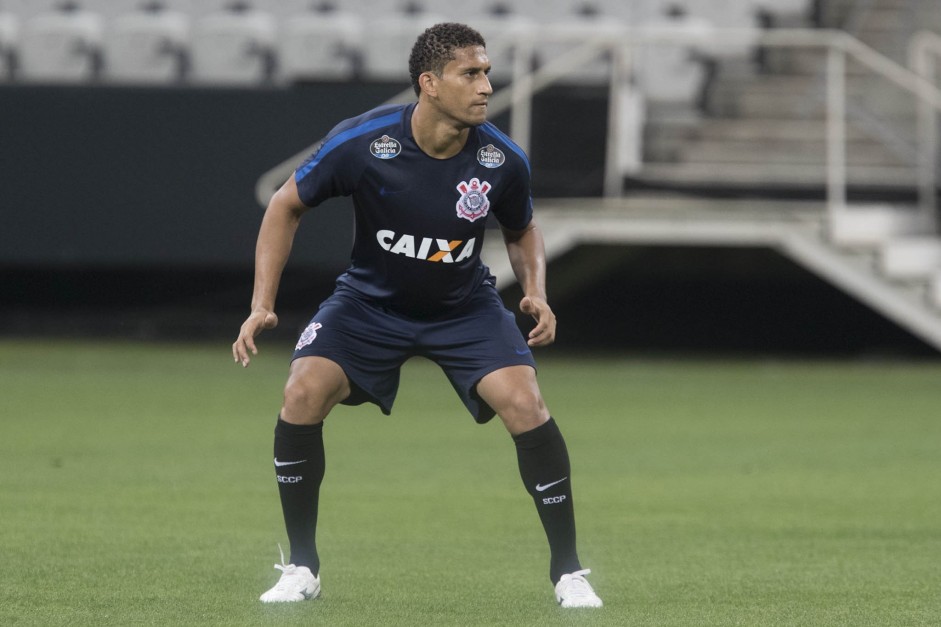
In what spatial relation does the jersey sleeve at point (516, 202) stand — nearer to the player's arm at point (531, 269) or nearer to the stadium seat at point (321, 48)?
the player's arm at point (531, 269)

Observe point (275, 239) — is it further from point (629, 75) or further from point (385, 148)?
point (629, 75)

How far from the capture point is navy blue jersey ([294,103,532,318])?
5199mm

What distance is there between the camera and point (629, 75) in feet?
47.6

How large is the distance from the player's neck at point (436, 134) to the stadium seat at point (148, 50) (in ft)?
38.2

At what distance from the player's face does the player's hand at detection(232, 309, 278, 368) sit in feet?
2.78

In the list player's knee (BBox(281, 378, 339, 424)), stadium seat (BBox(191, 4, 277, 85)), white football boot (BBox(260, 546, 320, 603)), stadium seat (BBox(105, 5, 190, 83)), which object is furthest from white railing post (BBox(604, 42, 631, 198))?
white football boot (BBox(260, 546, 320, 603))

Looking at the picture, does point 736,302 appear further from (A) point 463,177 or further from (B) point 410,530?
(A) point 463,177

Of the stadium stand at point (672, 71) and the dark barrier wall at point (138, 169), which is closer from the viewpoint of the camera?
the stadium stand at point (672, 71)

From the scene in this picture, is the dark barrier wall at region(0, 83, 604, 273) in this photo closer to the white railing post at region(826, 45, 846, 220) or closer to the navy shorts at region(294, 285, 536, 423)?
the white railing post at region(826, 45, 846, 220)

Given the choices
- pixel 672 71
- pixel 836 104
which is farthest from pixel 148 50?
pixel 836 104

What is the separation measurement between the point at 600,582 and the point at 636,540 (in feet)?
3.30

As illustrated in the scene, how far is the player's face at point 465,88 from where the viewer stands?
5023 mm

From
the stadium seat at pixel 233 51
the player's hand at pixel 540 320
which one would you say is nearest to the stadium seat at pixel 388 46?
the stadium seat at pixel 233 51

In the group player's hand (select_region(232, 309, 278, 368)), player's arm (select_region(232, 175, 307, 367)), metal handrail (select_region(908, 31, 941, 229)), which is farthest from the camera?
metal handrail (select_region(908, 31, 941, 229))
